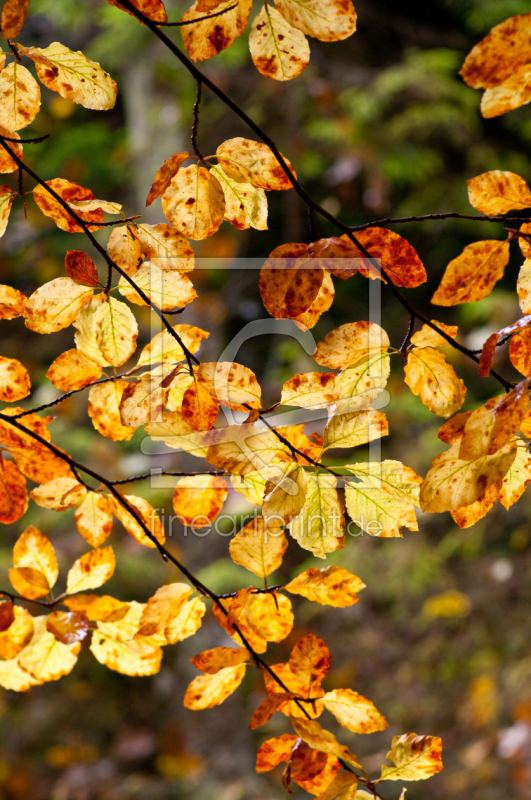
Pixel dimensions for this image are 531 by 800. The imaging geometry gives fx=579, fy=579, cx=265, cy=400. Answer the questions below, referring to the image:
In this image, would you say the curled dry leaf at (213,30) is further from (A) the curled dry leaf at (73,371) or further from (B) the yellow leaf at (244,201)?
(A) the curled dry leaf at (73,371)

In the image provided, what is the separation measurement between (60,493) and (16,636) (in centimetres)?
13

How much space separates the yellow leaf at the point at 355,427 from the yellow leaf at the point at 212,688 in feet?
0.66

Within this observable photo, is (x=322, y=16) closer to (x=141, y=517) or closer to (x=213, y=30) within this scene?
(x=213, y=30)

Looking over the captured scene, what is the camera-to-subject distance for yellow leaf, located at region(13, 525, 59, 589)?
51 centimetres

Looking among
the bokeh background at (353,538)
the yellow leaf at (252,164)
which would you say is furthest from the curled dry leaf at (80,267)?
the bokeh background at (353,538)

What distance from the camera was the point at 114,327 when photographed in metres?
0.46

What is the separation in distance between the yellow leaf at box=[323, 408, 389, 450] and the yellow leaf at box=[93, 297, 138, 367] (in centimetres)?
17

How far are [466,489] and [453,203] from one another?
6.50 ft

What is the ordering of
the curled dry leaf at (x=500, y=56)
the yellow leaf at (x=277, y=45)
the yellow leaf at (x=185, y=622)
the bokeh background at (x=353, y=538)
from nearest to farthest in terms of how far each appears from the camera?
the curled dry leaf at (x=500, y=56), the yellow leaf at (x=277, y=45), the yellow leaf at (x=185, y=622), the bokeh background at (x=353, y=538)

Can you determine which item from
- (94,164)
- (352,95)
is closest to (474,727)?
(352,95)

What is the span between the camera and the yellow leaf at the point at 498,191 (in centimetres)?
35

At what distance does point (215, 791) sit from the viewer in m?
1.78

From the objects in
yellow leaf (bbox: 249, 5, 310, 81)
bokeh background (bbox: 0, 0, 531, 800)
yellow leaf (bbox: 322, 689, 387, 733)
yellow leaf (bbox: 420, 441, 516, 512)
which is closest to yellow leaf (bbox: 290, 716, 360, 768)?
yellow leaf (bbox: 322, 689, 387, 733)

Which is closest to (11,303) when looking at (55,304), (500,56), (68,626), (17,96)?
(55,304)
